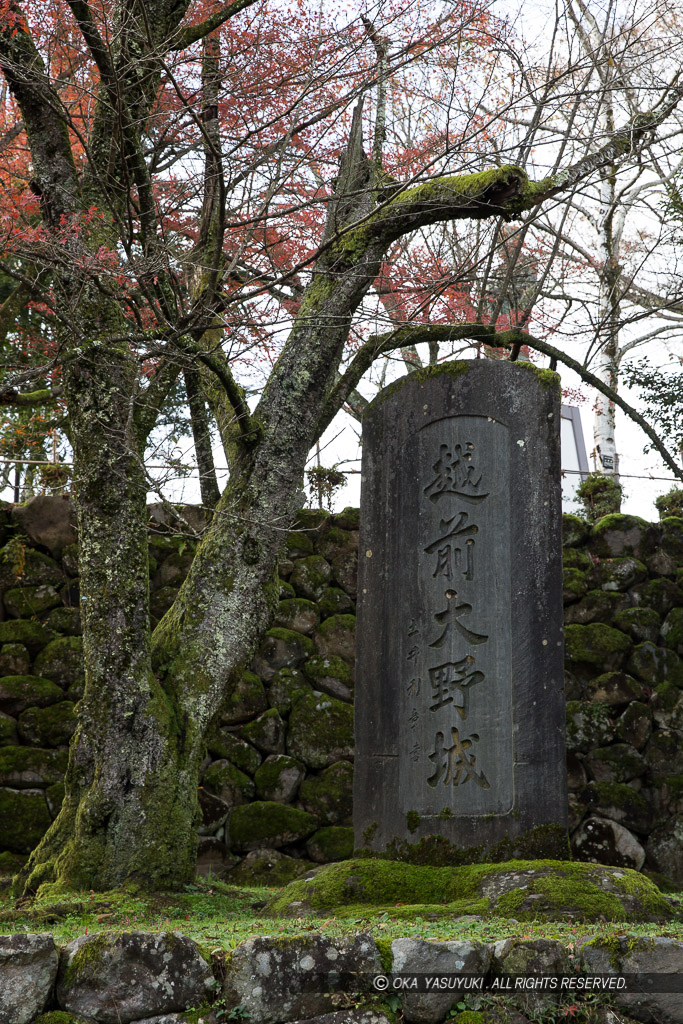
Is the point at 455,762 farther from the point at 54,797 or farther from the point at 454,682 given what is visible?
the point at 54,797

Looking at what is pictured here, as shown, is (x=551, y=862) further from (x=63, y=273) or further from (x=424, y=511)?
(x=63, y=273)

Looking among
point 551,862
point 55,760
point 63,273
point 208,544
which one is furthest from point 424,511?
point 55,760

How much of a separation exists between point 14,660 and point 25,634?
214 millimetres

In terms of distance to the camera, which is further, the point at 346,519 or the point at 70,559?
the point at 346,519

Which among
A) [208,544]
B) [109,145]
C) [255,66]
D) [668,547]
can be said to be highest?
[255,66]

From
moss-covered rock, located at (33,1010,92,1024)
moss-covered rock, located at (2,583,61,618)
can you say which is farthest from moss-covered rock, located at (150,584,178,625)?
moss-covered rock, located at (33,1010,92,1024)

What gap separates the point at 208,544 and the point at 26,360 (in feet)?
16.9

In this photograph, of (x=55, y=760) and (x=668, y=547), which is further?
(x=668, y=547)

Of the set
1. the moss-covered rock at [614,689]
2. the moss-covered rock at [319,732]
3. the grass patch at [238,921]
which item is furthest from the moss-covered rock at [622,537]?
the grass patch at [238,921]

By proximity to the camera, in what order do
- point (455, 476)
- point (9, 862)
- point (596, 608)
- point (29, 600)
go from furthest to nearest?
1. point (596, 608)
2. point (29, 600)
3. point (9, 862)
4. point (455, 476)

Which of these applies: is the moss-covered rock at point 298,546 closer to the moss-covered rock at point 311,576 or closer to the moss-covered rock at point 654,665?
the moss-covered rock at point 311,576

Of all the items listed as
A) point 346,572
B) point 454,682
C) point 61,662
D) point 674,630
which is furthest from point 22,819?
point 674,630

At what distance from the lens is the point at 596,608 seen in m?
7.09

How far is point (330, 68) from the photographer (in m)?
4.75
